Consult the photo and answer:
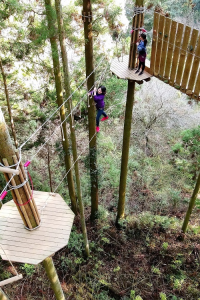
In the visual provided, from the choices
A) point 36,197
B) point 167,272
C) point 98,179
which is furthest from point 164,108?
point 36,197

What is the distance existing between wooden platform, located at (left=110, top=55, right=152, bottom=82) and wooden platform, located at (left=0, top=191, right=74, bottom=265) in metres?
2.40

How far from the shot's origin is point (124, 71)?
429 centimetres

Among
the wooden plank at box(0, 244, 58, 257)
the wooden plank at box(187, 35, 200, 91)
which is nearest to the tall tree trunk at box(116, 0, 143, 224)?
the wooden plank at box(187, 35, 200, 91)

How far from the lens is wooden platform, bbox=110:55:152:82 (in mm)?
4105

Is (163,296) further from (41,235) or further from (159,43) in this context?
(159,43)

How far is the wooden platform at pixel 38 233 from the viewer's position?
306cm

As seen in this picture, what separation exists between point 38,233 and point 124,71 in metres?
3.09

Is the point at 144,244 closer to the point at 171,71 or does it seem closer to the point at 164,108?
the point at 171,71

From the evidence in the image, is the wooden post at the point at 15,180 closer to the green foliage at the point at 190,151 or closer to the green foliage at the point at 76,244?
the green foliage at the point at 76,244

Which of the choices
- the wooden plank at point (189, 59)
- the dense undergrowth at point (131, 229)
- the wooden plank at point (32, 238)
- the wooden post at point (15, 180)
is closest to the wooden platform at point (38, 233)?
the wooden plank at point (32, 238)

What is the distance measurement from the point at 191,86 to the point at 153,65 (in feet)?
2.61

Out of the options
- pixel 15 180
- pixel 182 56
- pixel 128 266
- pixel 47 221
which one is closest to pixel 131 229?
pixel 128 266

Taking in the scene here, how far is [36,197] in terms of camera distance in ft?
12.4

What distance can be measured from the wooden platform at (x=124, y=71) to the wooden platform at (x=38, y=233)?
240 centimetres
